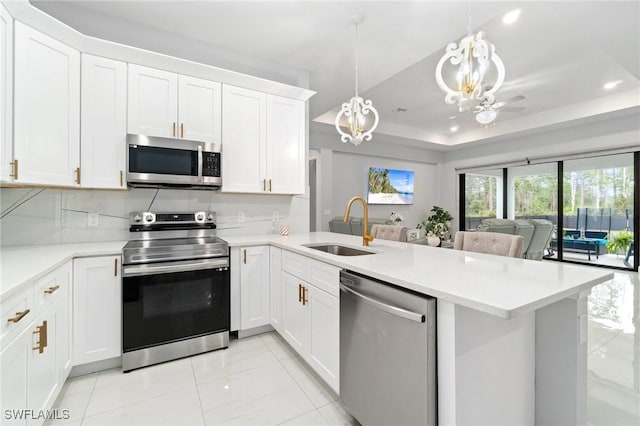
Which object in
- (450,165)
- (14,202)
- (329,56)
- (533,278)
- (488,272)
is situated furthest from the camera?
(450,165)

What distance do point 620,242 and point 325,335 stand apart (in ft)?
22.0

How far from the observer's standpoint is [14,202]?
7.11 feet

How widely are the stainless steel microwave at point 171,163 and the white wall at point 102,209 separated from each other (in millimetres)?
258

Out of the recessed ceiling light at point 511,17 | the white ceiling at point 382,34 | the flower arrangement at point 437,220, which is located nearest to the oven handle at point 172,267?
the white ceiling at point 382,34

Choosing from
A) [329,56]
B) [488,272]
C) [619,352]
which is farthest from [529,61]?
[488,272]

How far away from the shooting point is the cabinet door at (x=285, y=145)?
3023mm

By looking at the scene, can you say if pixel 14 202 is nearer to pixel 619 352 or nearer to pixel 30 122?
pixel 30 122

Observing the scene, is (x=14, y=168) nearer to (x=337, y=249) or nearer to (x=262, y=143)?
(x=262, y=143)

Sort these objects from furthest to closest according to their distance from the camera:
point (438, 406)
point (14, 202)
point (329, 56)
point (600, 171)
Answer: point (600, 171), point (329, 56), point (14, 202), point (438, 406)

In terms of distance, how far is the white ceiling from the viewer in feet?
7.96

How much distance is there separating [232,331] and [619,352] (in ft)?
10.4

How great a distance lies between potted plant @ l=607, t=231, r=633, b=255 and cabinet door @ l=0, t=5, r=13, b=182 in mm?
8435

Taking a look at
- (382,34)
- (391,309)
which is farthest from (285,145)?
(391,309)

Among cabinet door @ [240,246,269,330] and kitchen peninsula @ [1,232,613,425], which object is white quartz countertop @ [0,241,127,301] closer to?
kitchen peninsula @ [1,232,613,425]
